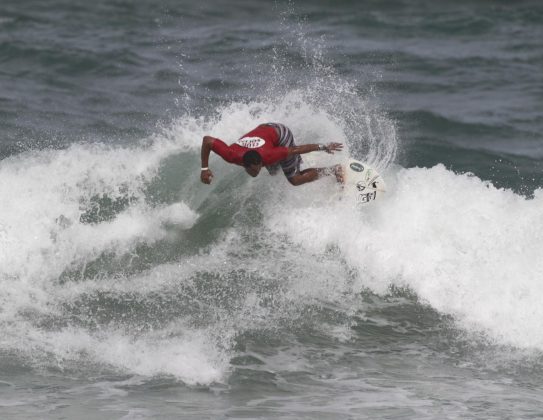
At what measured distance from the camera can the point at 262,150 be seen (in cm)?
1002

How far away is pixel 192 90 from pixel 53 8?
8.60 metres

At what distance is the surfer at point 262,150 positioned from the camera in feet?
32.2

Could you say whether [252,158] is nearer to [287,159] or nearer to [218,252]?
[287,159]

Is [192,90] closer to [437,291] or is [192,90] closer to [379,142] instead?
[379,142]

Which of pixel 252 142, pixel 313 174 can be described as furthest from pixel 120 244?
pixel 313 174

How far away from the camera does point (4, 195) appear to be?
1162 centimetres

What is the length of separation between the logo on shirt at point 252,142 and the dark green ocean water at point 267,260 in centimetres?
141

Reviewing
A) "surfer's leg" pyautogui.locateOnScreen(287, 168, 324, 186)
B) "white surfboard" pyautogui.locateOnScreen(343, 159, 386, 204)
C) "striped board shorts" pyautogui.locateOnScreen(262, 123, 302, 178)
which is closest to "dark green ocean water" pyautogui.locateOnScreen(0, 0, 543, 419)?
"white surfboard" pyautogui.locateOnScreen(343, 159, 386, 204)

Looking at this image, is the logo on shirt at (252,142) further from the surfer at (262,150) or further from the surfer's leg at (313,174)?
the surfer's leg at (313,174)

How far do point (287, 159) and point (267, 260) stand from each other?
118 cm

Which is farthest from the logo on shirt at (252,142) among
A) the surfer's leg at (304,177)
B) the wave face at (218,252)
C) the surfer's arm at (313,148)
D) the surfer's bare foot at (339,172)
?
the wave face at (218,252)

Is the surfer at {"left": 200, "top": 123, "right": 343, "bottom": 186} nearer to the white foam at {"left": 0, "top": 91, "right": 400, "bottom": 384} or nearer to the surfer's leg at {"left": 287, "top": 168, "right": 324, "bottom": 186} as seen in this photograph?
the surfer's leg at {"left": 287, "top": 168, "right": 324, "bottom": 186}

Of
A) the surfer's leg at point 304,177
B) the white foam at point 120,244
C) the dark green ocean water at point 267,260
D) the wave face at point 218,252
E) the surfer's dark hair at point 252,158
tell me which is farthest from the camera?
the surfer's leg at point 304,177

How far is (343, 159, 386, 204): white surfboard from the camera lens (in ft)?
35.9
